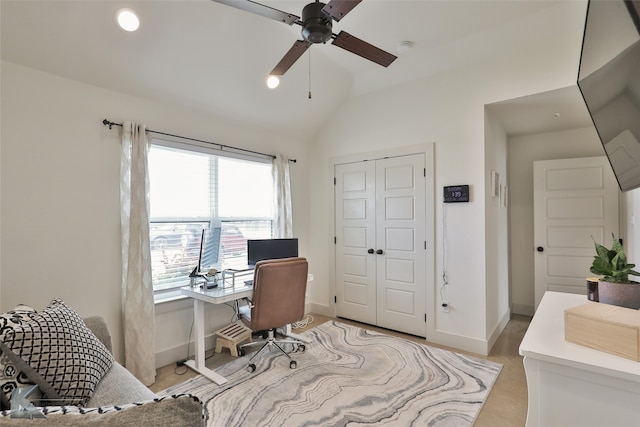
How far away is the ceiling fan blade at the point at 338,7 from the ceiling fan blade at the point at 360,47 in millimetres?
137

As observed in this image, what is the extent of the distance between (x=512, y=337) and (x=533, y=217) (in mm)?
1777

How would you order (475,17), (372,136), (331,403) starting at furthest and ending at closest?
(372,136), (475,17), (331,403)

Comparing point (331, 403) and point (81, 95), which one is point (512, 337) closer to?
point (331, 403)

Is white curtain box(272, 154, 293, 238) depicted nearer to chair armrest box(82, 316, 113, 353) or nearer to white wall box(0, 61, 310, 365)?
white wall box(0, 61, 310, 365)

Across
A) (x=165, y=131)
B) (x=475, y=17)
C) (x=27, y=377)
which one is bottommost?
(x=27, y=377)

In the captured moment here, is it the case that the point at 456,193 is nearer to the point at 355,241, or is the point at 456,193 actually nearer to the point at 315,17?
the point at 355,241

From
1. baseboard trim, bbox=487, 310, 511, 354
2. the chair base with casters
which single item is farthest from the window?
baseboard trim, bbox=487, 310, 511, 354

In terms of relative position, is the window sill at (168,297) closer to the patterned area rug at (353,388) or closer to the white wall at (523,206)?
the patterned area rug at (353,388)

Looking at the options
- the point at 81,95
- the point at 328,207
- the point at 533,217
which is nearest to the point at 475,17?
the point at 328,207

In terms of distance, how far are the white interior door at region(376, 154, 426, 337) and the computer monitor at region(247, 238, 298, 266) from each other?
1115 millimetres

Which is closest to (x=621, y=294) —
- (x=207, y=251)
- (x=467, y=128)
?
(x=467, y=128)

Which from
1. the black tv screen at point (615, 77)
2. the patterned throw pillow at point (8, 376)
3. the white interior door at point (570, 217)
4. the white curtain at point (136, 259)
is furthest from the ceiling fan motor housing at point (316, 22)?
the white interior door at point (570, 217)

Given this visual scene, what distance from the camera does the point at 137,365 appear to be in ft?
8.23

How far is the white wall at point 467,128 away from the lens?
106 inches
